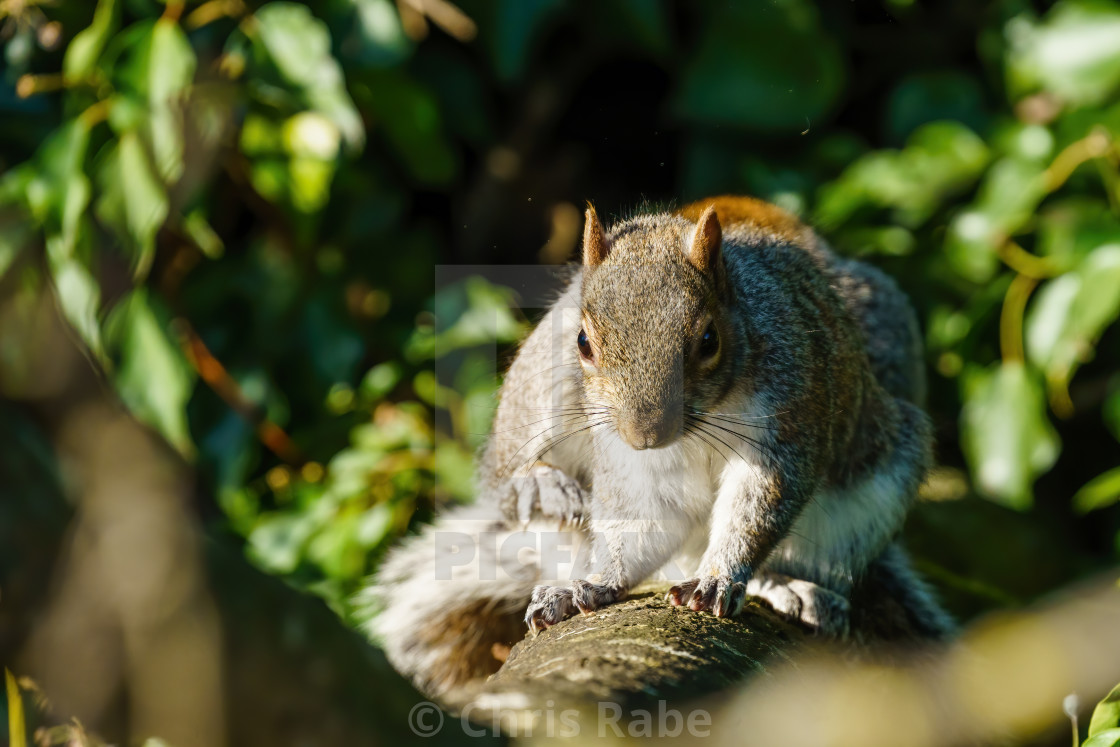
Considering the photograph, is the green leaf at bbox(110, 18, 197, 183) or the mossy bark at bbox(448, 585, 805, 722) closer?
the mossy bark at bbox(448, 585, 805, 722)

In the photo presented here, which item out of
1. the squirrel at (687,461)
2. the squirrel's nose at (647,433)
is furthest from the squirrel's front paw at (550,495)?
the squirrel's nose at (647,433)

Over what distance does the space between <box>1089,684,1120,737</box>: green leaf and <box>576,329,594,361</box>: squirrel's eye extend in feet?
1.89

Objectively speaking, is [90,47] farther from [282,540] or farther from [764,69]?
[764,69]

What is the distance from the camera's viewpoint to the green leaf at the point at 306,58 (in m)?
1.51

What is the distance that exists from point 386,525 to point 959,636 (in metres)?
0.82

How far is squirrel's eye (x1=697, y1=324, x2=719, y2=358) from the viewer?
3.16ft

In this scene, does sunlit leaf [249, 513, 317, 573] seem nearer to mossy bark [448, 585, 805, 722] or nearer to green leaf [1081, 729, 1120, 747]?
mossy bark [448, 585, 805, 722]

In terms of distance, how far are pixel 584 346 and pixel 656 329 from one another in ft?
0.30

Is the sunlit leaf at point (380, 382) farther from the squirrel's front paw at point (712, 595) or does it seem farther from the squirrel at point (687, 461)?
the squirrel's front paw at point (712, 595)

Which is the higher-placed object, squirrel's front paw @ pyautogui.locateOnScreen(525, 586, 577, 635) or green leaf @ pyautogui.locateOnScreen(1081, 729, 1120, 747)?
green leaf @ pyautogui.locateOnScreen(1081, 729, 1120, 747)

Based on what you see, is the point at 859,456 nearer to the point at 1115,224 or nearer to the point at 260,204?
the point at 1115,224

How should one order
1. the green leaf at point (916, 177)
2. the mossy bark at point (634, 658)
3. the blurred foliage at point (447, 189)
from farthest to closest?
the green leaf at point (916, 177), the blurred foliage at point (447, 189), the mossy bark at point (634, 658)

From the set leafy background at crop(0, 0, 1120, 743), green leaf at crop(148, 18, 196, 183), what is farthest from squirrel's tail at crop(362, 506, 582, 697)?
green leaf at crop(148, 18, 196, 183)

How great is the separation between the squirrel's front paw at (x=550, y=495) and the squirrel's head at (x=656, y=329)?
0.54 feet
